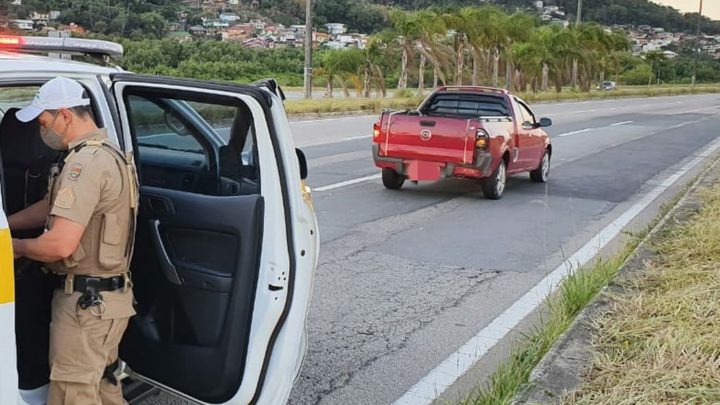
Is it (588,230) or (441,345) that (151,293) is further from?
(588,230)

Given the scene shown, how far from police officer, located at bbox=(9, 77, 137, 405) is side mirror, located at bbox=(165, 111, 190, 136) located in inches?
47.7

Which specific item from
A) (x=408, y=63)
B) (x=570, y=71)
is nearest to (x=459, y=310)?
(x=408, y=63)

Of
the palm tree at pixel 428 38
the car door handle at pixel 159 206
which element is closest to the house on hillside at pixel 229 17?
the palm tree at pixel 428 38

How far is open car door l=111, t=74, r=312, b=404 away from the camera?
10.6 ft

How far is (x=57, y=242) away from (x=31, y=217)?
0.48 m

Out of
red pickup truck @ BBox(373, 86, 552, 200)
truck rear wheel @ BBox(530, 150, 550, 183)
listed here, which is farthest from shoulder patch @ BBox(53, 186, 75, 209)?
truck rear wheel @ BBox(530, 150, 550, 183)

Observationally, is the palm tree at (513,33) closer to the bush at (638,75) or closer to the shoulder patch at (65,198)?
the bush at (638,75)

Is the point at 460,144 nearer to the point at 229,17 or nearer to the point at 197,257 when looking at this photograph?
the point at 197,257

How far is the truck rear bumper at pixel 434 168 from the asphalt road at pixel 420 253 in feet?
1.17

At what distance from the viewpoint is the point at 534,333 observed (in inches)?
199

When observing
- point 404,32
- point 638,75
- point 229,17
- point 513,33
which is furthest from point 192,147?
point 638,75

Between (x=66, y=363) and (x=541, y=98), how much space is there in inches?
1596

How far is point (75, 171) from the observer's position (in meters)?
2.87

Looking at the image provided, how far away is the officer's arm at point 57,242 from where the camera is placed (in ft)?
9.25
